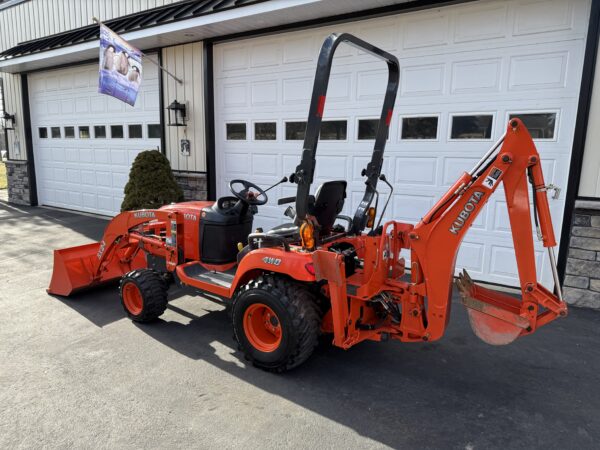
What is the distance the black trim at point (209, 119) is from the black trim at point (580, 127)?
17.9 feet

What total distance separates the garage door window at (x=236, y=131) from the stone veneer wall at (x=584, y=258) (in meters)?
4.98

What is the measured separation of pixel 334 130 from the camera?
6496 mm

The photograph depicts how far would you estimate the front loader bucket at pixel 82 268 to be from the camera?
5027 millimetres

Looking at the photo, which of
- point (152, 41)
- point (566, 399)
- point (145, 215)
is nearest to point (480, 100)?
point (566, 399)

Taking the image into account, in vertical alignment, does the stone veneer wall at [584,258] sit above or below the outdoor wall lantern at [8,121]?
below

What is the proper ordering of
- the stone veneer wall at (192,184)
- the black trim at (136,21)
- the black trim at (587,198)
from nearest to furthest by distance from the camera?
1. the black trim at (587,198)
2. the black trim at (136,21)
3. the stone veneer wall at (192,184)

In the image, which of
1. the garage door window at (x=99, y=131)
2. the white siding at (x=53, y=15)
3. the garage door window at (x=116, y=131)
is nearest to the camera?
the white siding at (x=53, y=15)

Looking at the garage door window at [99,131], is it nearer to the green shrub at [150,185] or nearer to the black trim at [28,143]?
the green shrub at [150,185]

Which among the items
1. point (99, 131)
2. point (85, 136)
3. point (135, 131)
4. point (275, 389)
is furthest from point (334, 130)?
point (85, 136)

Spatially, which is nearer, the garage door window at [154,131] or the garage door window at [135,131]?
the garage door window at [154,131]

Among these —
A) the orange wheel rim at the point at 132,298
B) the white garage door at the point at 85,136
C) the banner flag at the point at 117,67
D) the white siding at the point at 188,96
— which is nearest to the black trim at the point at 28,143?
the white garage door at the point at 85,136

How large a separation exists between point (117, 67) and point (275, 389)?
17.8 ft

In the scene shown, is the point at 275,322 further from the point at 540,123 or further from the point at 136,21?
the point at 136,21

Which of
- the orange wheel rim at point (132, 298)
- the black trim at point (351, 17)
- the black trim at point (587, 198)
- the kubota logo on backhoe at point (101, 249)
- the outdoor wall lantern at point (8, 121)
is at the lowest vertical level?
the orange wheel rim at point (132, 298)
